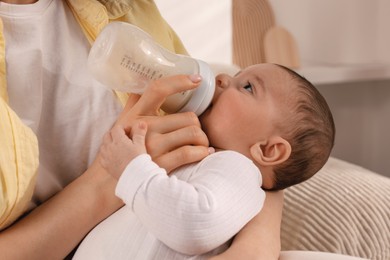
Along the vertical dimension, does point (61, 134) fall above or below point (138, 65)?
below

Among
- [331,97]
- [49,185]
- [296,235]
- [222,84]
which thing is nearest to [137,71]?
[222,84]

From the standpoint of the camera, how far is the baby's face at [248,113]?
0.95m

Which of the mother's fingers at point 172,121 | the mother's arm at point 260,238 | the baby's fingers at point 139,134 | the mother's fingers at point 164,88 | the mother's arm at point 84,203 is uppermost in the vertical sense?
the mother's fingers at point 164,88

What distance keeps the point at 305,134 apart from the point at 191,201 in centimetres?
25

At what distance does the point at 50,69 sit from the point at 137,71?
0.20 meters

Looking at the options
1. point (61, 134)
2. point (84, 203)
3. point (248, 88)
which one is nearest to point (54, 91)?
point (61, 134)

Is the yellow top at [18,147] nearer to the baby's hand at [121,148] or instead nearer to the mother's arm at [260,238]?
the baby's hand at [121,148]

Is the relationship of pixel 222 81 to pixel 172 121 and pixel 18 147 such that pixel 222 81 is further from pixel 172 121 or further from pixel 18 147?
→ pixel 18 147

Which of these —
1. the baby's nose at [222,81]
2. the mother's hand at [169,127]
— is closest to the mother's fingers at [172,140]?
the mother's hand at [169,127]

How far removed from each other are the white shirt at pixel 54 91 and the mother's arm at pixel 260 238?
30cm

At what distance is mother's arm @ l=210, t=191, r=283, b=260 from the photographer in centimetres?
84

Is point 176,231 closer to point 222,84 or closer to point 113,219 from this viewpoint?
point 113,219

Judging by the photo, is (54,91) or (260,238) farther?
(54,91)

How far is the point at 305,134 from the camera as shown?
0.94m
